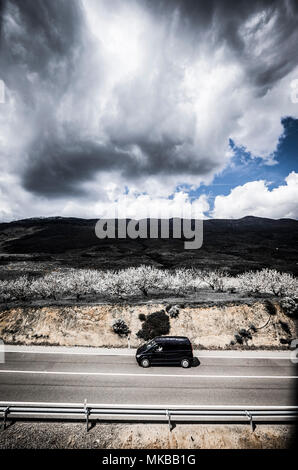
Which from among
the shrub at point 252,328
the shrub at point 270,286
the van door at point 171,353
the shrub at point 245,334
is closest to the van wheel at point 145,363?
the van door at point 171,353

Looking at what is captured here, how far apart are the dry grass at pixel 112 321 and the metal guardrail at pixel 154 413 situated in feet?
29.2

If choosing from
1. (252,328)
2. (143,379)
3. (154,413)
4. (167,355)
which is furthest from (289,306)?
(154,413)

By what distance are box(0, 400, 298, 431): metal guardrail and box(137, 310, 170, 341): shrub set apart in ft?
32.5

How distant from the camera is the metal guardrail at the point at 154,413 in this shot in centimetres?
972

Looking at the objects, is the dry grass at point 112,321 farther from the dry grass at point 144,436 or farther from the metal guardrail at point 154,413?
the dry grass at point 144,436

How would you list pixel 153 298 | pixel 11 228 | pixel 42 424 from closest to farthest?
pixel 42 424
pixel 153 298
pixel 11 228

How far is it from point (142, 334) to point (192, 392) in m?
8.52

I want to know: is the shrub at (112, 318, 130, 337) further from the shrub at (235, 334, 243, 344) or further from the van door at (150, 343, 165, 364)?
the shrub at (235, 334, 243, 344)

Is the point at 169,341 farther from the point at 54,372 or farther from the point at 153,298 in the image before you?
the point at 153,298

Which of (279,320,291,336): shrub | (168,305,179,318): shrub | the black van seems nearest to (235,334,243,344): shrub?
(279,320,291,336): shrub

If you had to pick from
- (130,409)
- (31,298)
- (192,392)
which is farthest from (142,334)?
(31,298)

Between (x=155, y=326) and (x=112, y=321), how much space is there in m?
4.42

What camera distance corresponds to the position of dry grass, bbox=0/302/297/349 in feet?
65.2

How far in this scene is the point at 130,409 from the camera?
10.2m
